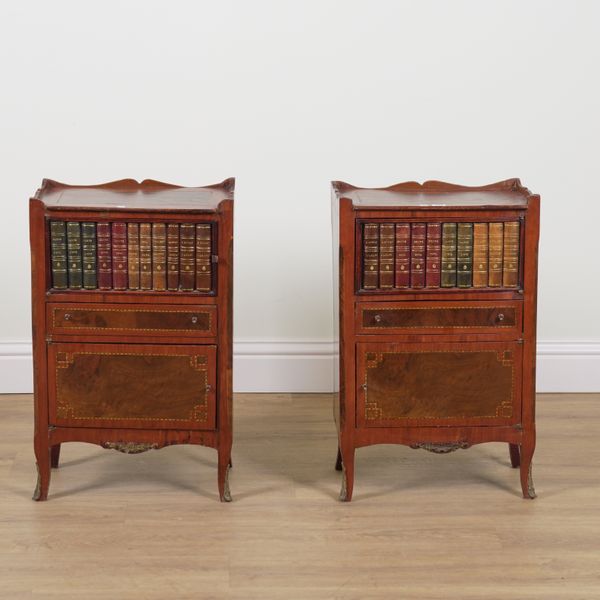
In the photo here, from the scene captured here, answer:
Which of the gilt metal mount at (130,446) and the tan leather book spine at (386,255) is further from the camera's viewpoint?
the gilt metal mount at (130,446)

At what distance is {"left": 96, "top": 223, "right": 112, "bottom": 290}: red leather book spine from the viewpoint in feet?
12.2

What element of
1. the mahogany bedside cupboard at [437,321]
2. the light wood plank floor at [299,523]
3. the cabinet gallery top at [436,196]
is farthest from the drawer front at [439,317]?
the light wood plank floor at [299,523]

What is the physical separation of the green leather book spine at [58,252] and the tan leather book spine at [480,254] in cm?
126

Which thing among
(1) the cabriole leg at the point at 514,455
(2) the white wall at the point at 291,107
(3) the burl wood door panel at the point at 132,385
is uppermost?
(2) the white wall at the point at 291,107

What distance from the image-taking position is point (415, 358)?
3.81 meters

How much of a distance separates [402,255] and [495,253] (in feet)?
0.95

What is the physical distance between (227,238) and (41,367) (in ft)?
2.37

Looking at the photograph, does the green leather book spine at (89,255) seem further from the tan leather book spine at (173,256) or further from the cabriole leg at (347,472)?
the cabriole leg at (347,472)

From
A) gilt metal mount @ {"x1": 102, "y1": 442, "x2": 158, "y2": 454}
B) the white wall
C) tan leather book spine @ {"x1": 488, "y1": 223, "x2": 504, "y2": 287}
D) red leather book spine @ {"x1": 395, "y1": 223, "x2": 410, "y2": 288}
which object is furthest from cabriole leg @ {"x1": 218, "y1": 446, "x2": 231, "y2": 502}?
the white wall

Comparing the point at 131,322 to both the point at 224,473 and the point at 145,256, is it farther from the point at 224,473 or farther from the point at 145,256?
the point at 224,473

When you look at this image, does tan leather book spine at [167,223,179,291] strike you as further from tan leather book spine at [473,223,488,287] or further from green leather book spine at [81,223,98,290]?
tan leather book spine at [473,223,488,287]

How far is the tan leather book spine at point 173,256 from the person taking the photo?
12.2ft

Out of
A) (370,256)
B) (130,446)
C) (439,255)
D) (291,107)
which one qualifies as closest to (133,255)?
(130,446)

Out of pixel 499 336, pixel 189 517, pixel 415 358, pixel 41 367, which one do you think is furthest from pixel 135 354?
pixel 499 336
